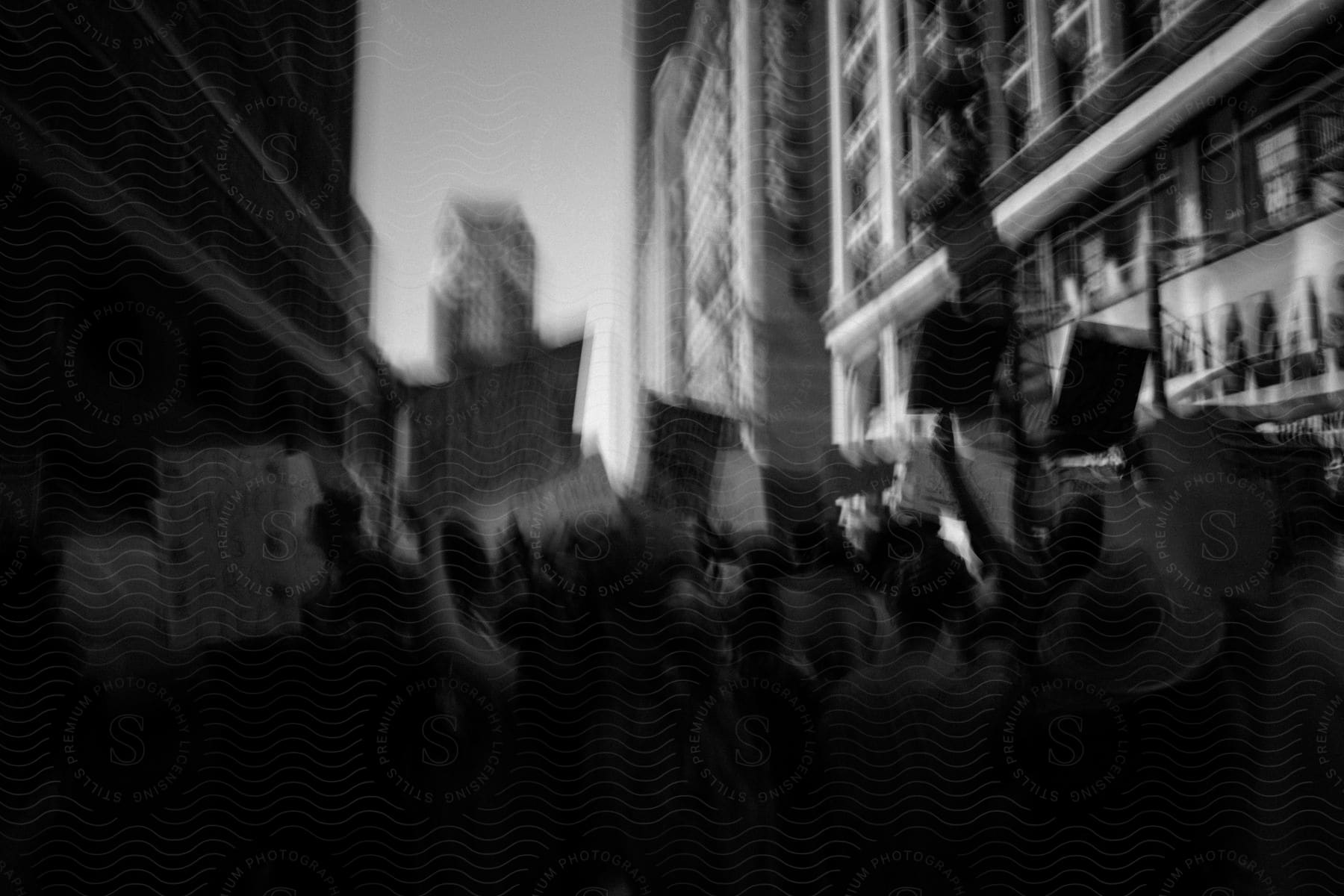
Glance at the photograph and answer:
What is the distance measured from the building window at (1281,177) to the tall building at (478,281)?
2.58 ft

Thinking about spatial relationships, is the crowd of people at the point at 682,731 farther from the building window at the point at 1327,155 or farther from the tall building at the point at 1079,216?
the building window at the point at 1327,155

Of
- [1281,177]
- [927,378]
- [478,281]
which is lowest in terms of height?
[927,378]

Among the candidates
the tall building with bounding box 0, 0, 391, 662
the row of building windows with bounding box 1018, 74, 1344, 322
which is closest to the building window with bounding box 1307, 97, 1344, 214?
the row of building windows with bounding box 1018, 74, 1344, 322

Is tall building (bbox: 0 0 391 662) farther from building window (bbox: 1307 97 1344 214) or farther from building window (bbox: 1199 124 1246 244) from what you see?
building window (bbox: 1307 97 1344 214)

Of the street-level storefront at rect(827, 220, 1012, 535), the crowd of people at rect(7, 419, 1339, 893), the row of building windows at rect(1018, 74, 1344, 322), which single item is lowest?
the crowd of people at rect(7, 419, 1339, 893)

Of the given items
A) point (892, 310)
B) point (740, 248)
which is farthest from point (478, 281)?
point (892, 310)

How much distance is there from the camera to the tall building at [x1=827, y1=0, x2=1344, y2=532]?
2.65ft

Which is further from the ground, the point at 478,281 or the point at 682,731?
the point at 478,281

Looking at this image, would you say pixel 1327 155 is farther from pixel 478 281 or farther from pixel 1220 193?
pixel 478 281

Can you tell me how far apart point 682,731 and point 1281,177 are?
2.86ft

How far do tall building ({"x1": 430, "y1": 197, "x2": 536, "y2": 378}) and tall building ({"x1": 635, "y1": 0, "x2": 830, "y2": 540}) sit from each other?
0.13 m

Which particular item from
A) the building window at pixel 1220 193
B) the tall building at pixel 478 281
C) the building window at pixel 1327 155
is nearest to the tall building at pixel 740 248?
the tall building at pixel 478 281

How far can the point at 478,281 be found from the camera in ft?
2.63

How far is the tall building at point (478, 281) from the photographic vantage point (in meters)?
0.80
